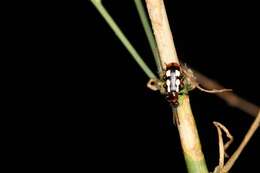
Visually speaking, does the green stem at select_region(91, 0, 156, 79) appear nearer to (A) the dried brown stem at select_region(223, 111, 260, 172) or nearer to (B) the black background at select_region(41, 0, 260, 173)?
(A) the dried brown stem at select_region(223, 111, 260, 172)

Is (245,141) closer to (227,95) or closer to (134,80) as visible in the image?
(227,95)

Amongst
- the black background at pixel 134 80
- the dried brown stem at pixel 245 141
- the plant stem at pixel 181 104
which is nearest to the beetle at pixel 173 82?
the plant stem at pixel 181 104

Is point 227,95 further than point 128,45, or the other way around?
point 227,95

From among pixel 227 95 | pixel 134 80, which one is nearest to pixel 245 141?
pixel 227 95

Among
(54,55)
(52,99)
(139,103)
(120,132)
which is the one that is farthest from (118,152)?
(54,55)

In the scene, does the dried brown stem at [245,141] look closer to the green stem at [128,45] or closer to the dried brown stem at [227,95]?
the green stem at [128,45]

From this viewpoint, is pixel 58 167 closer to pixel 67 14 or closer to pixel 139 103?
pixel 139 103
